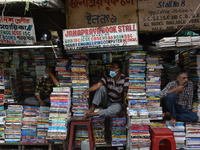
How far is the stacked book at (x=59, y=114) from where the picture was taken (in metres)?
4.28

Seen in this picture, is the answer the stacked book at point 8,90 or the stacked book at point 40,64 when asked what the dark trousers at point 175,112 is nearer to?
the stacked book at point 40,64

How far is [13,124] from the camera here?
480cm

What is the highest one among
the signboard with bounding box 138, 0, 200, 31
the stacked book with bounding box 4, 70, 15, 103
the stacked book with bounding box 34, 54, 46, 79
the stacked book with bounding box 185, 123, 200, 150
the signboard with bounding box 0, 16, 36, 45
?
the signboard with bounding box 138, 0, 200, 31

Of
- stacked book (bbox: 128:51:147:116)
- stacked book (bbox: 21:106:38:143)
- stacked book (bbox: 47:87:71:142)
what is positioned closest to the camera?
stacked book (bbox: 47:87:71:142)

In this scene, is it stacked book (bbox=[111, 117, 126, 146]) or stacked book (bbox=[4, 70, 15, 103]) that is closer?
stacked book (bbox=[111, 117, 126, 146])

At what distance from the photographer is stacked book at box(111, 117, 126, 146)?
15.2 feet

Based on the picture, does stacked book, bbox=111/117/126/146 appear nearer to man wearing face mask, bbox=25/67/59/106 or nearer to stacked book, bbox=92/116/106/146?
stacked book, bbox=92/116/106/146

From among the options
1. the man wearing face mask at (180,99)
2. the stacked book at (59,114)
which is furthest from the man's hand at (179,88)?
the stacked book at (59,114)

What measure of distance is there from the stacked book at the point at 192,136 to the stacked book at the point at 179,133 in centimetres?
9

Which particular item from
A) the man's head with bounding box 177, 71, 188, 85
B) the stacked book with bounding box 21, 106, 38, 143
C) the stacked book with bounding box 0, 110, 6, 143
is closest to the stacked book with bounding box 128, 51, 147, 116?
the man's head with bounding box 177, 71, 188, 85

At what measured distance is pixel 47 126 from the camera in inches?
186

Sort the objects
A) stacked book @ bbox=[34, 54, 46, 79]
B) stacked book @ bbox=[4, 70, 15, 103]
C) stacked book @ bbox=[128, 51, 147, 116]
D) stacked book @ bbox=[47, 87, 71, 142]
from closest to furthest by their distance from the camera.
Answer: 1. stacked book @ bbox=[47, 87, 71, 142]
2. stacked book @ bbox=[128, 51, 147, 116]
3. stacked book @ bbox=[4, 70, 15, 103]
4. stacked book @ bbox=[34, 54, 46, 79]

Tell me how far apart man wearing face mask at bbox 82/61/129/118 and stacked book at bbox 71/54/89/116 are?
0.59ft

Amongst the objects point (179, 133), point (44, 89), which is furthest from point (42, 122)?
point (179, 133)
